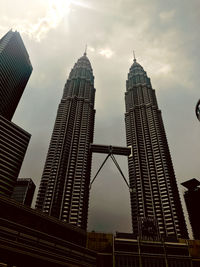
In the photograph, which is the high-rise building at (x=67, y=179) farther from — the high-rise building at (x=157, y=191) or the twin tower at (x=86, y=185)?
the high-rise building at (x=157, y=191)

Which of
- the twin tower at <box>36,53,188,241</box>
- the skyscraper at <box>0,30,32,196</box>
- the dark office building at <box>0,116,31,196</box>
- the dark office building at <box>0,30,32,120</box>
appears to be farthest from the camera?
the dark office building at <box>0,30,32,120</box>

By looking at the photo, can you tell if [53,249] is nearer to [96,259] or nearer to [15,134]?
[96,259]

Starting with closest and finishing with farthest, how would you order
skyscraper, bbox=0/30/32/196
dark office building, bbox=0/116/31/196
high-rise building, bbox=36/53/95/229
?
dark office building, bbox=0/116/31/196 → skyscraper, bbox=0/30/32/196 → high-rise building, bbox=36/53/95/229

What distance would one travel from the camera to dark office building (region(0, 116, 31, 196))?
131m

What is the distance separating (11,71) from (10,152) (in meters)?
75.6

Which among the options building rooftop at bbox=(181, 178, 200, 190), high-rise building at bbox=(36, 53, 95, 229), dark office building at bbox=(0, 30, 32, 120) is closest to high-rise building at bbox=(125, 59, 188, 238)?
building rooftop at bbox=(181, 178, 200, 190)

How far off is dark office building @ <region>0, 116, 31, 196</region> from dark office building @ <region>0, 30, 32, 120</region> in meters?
20.3

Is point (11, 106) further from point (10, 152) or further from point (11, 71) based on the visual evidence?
point (10, 152)

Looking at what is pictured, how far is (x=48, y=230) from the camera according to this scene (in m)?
82.9

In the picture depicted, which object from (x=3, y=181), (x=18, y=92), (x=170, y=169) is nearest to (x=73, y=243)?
(x=3, y=181)

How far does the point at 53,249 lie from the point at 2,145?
8477cm

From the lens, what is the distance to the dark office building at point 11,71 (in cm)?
15925

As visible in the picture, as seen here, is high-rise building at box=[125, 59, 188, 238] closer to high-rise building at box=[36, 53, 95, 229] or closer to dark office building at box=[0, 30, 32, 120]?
high-rise building at box=[36, 53, 95, 229]

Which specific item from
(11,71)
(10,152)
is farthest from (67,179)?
(11,71)
